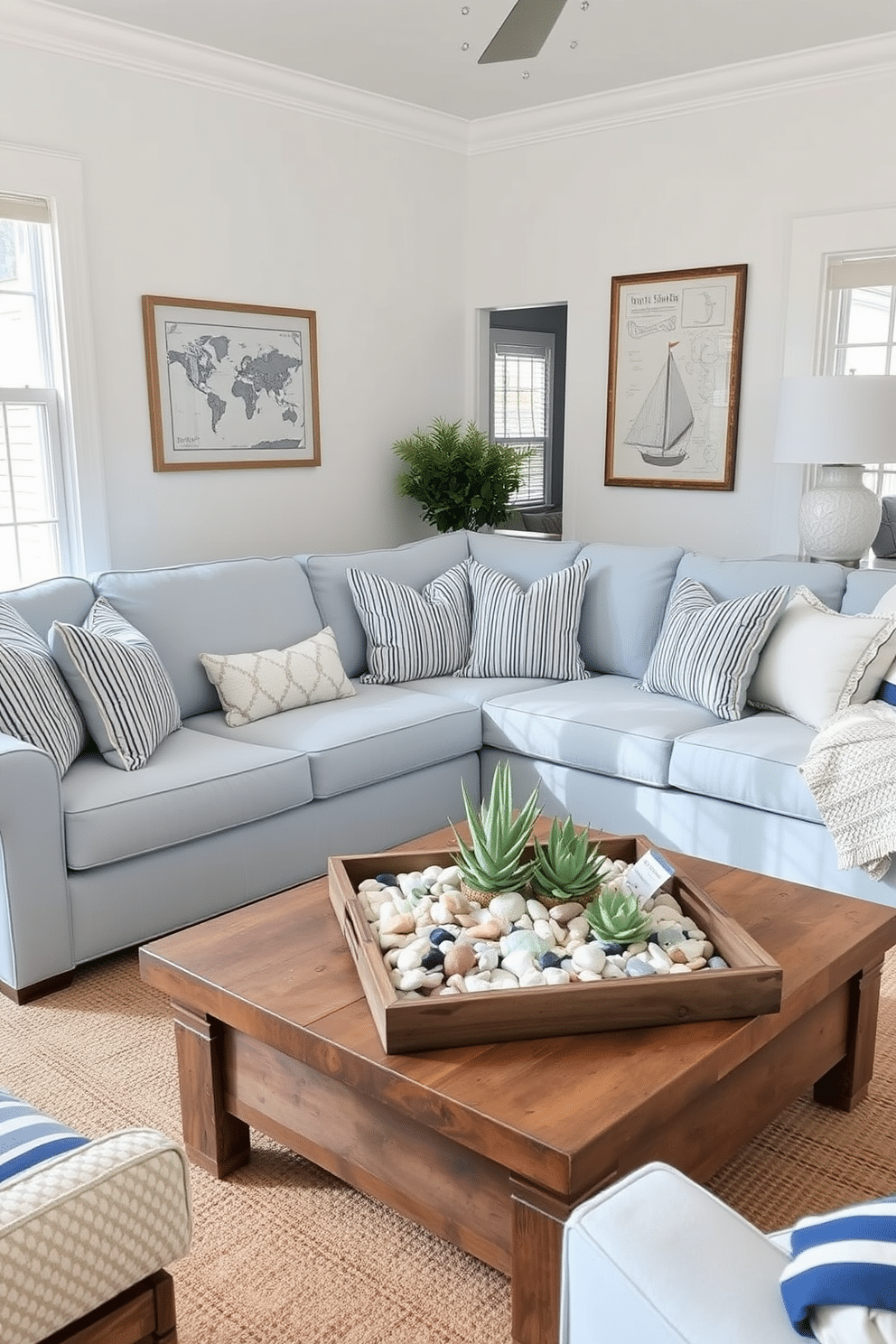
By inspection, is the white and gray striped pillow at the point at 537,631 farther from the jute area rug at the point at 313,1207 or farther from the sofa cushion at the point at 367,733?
the jute area rug at the point at 313,1207

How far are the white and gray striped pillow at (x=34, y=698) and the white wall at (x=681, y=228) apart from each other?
9.32 feet

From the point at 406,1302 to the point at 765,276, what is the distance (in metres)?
3.95

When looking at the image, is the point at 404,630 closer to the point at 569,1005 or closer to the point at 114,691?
the point at 114,691

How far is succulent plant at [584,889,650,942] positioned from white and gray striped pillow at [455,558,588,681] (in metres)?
2.10

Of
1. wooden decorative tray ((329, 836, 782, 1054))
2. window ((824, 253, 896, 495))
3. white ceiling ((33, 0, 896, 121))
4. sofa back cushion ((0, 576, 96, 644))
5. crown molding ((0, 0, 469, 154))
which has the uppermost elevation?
white ceiling ((33, 0, 896, 121))

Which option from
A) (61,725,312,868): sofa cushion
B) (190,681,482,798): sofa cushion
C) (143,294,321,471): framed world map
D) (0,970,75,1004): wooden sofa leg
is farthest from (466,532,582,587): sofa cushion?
(0,970,75,1004): wooden sofa leg

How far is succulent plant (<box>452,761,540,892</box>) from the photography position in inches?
80.7

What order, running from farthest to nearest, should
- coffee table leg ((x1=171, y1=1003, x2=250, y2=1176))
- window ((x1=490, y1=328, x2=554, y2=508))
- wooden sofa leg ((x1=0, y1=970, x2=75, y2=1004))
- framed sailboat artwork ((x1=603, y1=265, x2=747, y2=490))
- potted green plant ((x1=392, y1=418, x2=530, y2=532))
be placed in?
1. window ((x1=490, y1=328, x2=554, y2=508))
2. potted green plant ((x1=392, y1=418, x2=530, y2=532))
3. framed sailboat artwork ((x1=603, y1=265, x2=747, y2=490))
4. wooden sofa leg ((x1=0, y1=970, x2=75, y2=1004))
5. coffee table leg ((x1=171, y1=1003, x2=250, y2=1176))

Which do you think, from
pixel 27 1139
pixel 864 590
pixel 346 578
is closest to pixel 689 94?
pixel 864 590

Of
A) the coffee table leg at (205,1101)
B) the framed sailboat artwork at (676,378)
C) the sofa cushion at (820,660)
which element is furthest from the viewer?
the framed sailboat artwork at (676,378)

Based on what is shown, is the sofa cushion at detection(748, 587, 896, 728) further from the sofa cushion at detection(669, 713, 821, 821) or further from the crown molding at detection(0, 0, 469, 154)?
the crown molding at detection(0, 0, 469, 154)

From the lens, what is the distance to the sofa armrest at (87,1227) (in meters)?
1.23

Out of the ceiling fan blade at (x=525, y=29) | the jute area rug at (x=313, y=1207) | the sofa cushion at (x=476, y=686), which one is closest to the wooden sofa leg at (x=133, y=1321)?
the jute area rug at (x=313, y=1207)

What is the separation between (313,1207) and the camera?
6.57 ft
